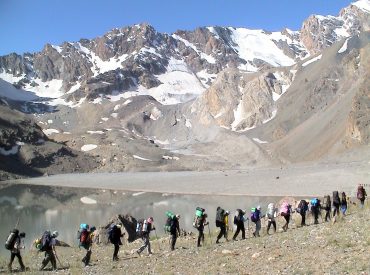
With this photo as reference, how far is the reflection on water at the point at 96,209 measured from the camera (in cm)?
4694

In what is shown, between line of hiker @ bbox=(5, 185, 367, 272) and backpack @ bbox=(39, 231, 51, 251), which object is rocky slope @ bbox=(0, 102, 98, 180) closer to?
line of hiker @ bbox=(5, 185, 367, 272)

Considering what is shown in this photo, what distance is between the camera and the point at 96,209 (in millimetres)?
63188

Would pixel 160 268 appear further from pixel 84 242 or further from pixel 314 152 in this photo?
pixel 314 152

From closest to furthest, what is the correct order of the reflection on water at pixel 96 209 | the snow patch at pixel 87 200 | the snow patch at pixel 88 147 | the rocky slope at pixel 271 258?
the rocky slope at pixel 271 258
the reflection on water at pixel 96 209
the snow patch at pixel 87 200
the snow patch at pixel 88 147

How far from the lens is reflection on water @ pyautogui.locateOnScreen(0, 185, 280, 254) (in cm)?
4694

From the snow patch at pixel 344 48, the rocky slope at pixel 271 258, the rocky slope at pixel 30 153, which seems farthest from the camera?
the snow patch at pixel 344 48

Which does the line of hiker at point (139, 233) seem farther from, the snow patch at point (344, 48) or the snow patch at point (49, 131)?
the snow patch at point (49, 131)

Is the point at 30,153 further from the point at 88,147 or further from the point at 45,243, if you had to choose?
the point at 45,243

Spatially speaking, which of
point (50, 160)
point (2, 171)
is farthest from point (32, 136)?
point (2, 171)

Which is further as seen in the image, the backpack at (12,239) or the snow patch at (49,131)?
the snow patch at (49,131)

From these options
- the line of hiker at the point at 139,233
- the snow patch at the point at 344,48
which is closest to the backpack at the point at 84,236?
the line of hiker at the point at 139,233

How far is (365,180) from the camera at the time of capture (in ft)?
201

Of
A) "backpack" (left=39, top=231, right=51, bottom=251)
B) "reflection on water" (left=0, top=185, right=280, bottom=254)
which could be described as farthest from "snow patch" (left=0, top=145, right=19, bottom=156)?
"backpack" (left=39, top=231, right=51, bottom=251)

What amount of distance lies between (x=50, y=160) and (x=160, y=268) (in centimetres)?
12145
